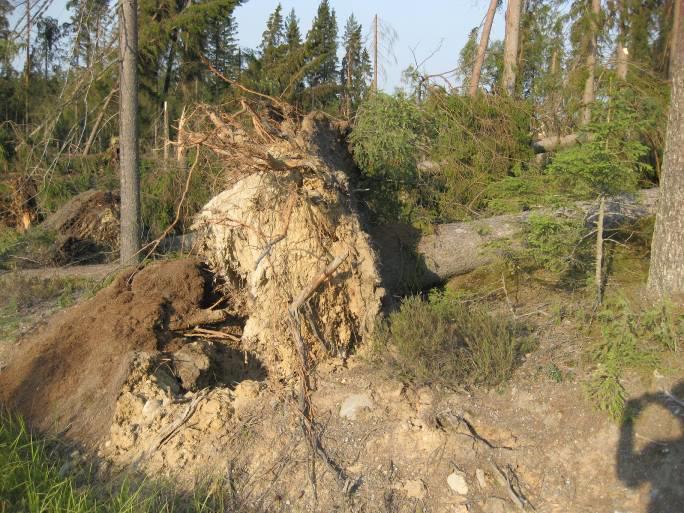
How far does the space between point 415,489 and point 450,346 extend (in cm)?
121

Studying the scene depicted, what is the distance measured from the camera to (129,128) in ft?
25.5

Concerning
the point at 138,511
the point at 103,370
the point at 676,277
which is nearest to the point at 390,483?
the point at 138,511

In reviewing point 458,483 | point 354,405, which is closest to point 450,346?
point 354,405

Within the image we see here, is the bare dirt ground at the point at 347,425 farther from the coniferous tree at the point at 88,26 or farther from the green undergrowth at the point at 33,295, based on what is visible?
the coniferous tree at the point at 88,26

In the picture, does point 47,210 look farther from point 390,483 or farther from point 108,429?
A: point 390,483

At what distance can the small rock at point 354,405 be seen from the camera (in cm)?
457

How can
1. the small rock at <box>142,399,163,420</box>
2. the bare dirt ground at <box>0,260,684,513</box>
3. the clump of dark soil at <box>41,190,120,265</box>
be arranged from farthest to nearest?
the clump of dark soil at <box>41,190,120,265</box>, the small rock at <box>142,399,163,420</box>, the bare dirt ground at <box>0,260,684,513</box>

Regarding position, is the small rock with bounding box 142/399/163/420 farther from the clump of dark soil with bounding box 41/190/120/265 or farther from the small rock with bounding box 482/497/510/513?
the clump of dark soil with bounding box 41/190/120/265

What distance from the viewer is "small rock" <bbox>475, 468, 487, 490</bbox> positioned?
12.9 ft

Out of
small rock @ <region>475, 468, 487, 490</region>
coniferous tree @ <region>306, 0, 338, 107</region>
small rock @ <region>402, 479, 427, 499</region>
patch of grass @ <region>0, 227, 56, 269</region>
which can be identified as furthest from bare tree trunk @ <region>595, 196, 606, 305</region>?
coniferous tree @ <region>306, 0, 338, 107</region>

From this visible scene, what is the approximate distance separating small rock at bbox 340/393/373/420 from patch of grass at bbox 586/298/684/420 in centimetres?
160

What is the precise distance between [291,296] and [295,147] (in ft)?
4.70

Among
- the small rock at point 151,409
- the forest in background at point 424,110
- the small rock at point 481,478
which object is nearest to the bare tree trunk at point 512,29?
the forest in background at point 424,110

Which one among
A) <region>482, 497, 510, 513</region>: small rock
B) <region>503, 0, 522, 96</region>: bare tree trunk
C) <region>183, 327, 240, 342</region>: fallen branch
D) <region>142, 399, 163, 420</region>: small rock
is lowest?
<region>482, 497, 510, 513</region>: small rock
